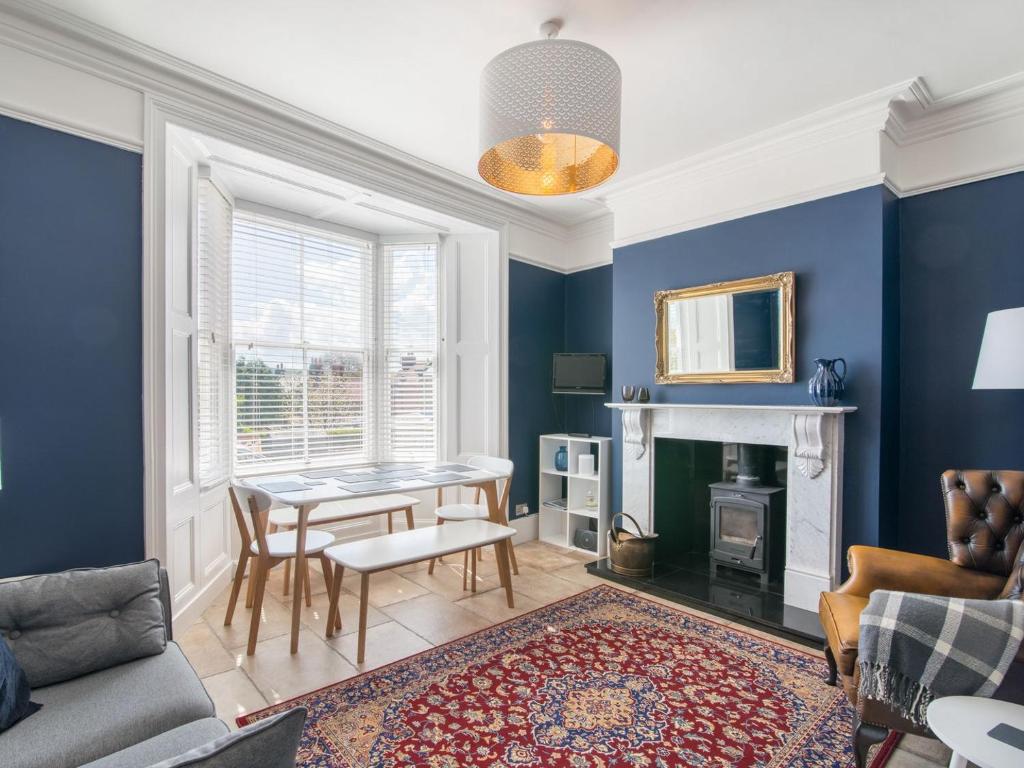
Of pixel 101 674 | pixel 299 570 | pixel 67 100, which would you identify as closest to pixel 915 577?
pixel 299 570

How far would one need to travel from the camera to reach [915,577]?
2.33 metres

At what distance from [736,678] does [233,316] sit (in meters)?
3.88

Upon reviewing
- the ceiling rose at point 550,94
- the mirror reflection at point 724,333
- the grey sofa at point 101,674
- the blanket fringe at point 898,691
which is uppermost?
the ceiling rose at point 550,94

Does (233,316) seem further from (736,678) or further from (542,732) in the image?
(736,678)

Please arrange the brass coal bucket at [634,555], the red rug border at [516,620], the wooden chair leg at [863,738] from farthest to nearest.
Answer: the brass coal bucket at [634,555], the red rug border at [516,620], the wooden chair leg at [863,738]

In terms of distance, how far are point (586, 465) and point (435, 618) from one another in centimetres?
185

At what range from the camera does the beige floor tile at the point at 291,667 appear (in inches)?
95.9

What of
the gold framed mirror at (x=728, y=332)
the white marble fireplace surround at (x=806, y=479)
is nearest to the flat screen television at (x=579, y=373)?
the gold framed mirror at (x=728, y=332)

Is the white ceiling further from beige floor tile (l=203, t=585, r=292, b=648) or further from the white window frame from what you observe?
beige floor tile (l=203, t=585, r=292, b=648)

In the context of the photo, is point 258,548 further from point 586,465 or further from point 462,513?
point 586,465

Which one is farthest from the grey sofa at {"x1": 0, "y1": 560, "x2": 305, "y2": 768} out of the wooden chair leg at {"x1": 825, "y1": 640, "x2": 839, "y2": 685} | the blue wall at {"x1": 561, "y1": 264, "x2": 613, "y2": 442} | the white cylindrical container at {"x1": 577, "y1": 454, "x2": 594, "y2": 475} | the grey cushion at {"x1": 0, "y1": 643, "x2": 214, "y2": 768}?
the blue wall at {"x1": 561, "y1": 264, "x2": 613, "y2": 442}

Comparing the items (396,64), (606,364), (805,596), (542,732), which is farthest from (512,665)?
(396,64)

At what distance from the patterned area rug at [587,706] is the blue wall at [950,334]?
136cm

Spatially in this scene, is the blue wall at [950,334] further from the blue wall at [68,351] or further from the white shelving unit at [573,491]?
the blue wall at [68,351]
